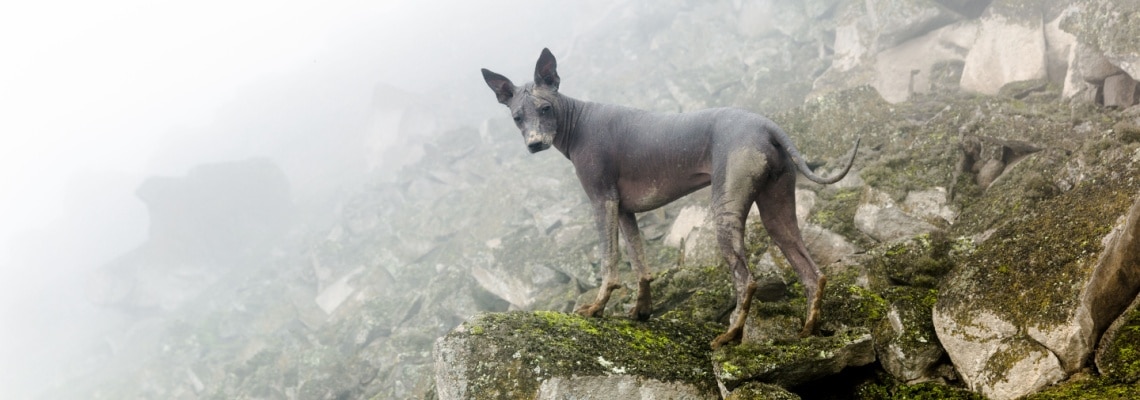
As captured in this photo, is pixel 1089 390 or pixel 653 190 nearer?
pixel 1089 390

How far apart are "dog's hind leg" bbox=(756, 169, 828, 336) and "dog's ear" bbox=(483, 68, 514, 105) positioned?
2995 mm

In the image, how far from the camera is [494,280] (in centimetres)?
2684

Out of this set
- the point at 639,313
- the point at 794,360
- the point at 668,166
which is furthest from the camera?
the point at 639,313

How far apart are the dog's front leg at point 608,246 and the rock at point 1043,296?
3058mm

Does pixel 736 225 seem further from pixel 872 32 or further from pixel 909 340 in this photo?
pixel 872 32

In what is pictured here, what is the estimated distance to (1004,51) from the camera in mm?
17797

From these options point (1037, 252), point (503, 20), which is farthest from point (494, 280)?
point (503, 20)

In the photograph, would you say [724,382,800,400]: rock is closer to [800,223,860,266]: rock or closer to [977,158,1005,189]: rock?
[800,223,860,266]: rock

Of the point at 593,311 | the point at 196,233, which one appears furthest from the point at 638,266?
the point at 196,233

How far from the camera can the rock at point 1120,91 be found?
31.6ft

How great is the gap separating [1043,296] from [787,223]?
85.6 inches

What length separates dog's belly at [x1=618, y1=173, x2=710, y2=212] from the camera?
567 centimetres

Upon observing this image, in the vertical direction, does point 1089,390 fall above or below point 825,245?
above

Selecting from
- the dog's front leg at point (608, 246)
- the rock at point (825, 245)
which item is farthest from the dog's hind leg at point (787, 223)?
the rock at point (825, 245)
